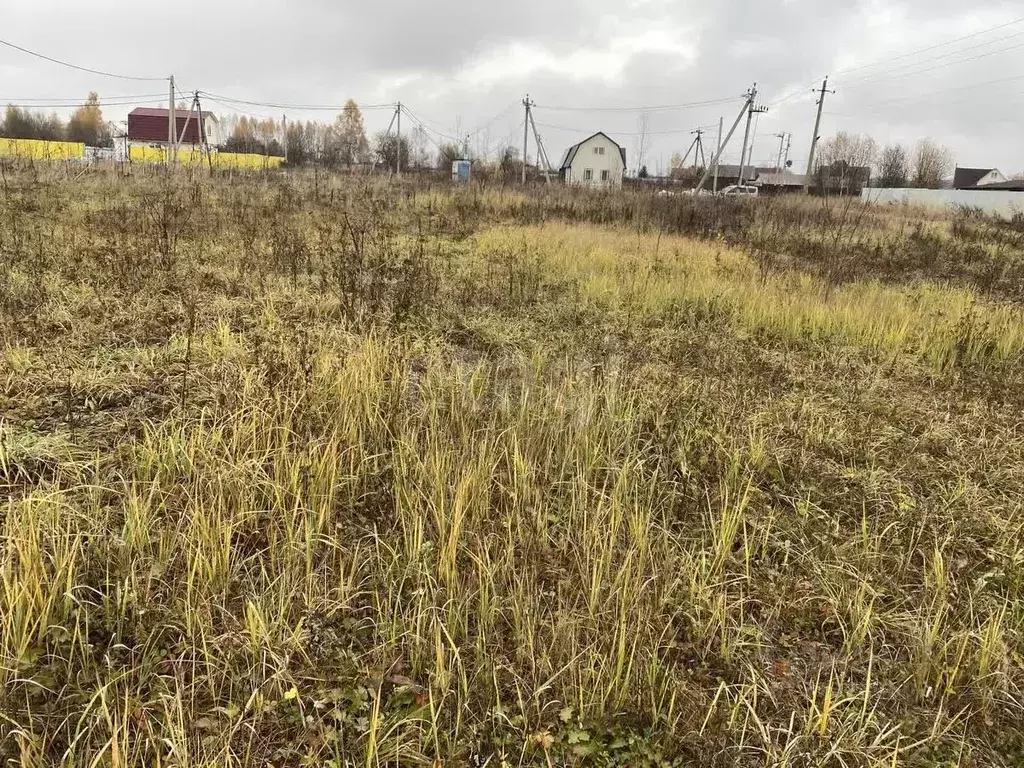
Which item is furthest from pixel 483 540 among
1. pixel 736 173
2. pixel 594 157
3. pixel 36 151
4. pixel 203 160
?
pixel 736 173

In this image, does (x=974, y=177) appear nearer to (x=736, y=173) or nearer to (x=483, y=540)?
(x=736, y=173)

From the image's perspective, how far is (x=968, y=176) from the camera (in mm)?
64000

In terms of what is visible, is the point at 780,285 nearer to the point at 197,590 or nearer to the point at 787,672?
the point at 787,672

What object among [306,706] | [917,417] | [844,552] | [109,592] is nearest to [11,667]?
[109,592]

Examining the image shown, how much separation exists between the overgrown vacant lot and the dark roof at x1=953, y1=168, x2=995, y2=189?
77327mm

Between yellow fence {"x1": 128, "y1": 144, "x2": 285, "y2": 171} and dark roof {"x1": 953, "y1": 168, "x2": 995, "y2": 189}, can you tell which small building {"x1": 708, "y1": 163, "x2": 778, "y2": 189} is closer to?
dark roof {"x1": 953, "y1": 168, "x2": 995, "y2": 189}

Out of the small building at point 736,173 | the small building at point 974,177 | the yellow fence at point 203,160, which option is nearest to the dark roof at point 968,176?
the small building at point 974,177

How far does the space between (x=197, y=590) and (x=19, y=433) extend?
157 cm

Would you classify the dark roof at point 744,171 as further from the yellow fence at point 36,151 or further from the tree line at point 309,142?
the yellow fence at point 36,151

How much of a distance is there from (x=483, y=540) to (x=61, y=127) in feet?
249

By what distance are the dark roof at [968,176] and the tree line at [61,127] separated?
272 feet

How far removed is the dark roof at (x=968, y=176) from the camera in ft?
206

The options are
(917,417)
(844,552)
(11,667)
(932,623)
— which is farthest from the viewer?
(917,417)

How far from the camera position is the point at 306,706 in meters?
1.66
